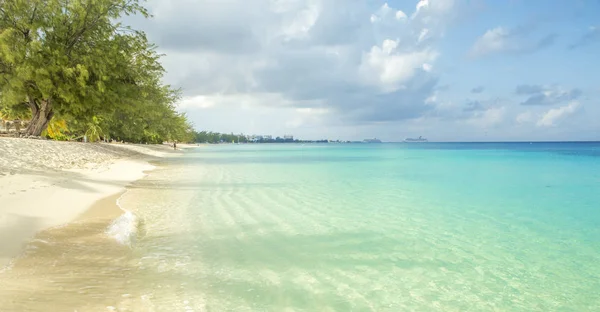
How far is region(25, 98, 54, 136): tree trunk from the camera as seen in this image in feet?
99.8

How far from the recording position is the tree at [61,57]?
27.4m

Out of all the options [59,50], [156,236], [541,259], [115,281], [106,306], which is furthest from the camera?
[59,50]

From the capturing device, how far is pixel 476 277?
656 centimetres

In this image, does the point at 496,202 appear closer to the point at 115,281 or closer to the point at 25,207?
the point at 115,281

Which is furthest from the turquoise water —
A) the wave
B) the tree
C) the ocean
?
the tree

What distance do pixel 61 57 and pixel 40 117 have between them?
5845 millimetres

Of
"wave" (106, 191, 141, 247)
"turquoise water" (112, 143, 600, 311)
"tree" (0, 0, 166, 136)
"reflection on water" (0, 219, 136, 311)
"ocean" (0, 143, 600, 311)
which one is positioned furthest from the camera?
"tree" (0, 0, 166, 136)

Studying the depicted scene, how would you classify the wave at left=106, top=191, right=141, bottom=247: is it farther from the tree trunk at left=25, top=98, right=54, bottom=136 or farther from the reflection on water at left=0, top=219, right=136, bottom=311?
the tree trunk at left=25, top=98, right=54, bottom=136

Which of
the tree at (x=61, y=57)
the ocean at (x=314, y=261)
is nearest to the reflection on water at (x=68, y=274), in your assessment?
the ocean at (x=314, y=261)

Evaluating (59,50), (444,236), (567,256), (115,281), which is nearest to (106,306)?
(115,281)

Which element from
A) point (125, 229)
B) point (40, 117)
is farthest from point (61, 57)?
point (125, 229)

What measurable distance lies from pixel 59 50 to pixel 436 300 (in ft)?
105

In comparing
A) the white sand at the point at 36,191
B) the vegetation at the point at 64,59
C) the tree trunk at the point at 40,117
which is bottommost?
the white sand at the point at 36,191

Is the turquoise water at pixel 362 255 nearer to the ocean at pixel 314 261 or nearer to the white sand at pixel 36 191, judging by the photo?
the ocean at pixel 314 261
